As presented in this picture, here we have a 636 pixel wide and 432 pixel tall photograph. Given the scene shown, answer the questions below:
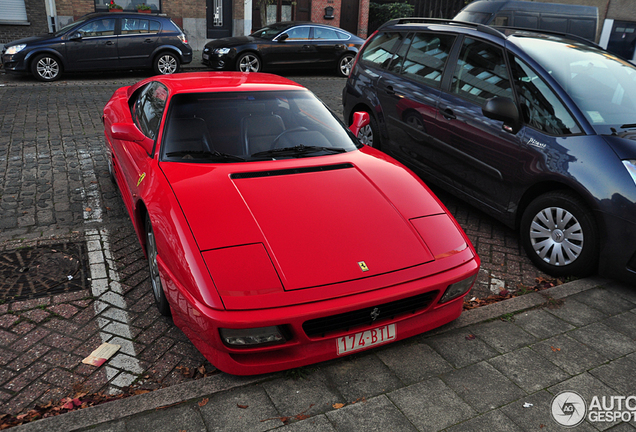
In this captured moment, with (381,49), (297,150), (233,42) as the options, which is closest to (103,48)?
(233,42)

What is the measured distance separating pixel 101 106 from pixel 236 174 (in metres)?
7.42

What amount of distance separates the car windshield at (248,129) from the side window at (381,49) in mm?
2423

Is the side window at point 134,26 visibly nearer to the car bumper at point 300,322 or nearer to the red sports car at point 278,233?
the red sports car at point 278,233

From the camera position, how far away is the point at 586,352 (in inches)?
129

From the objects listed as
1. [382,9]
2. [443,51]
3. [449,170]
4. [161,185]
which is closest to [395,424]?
[161,185]

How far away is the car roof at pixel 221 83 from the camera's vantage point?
416cm

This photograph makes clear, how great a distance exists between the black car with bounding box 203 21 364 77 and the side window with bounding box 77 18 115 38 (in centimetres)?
255

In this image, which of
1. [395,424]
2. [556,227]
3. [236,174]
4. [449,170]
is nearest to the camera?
[395,424]

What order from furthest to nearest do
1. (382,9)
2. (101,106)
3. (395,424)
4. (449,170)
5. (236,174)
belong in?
(382,9) < (101,106) < (449,170) < (236,174) < (395,424)

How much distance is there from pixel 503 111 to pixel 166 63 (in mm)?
10963

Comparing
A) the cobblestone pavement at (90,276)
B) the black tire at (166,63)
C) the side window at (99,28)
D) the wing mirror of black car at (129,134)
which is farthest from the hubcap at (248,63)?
the wing mirror of black car at (129,134)

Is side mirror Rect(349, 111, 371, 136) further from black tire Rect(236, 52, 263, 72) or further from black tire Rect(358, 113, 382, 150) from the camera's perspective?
black tire Rect(236, 52, 263, 72)

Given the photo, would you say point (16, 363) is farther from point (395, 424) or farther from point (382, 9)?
point (382, 9)

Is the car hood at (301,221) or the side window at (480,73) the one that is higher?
the side window at (480,73)
